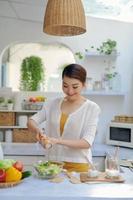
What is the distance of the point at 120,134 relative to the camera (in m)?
3.50

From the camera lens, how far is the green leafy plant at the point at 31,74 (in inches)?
152

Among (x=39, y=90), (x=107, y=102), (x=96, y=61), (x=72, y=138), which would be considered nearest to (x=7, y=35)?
(x=39, y=90)

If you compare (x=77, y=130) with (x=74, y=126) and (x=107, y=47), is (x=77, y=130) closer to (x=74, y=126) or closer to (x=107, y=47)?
(x=74, y=126)

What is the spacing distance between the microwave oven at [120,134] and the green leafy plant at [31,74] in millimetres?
1036

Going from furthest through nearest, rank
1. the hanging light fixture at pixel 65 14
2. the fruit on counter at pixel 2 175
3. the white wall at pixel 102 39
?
1. the white wall at pixel 102 39
2. the hanging light fixture at pixel 65 14
3. the fruit on counter at pixel 2 175

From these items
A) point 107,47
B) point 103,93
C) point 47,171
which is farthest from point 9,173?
point 107,47

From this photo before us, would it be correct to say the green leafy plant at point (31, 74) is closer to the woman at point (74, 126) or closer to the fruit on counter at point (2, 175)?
the woman at point (74, 126)

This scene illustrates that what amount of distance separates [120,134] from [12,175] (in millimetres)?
2094

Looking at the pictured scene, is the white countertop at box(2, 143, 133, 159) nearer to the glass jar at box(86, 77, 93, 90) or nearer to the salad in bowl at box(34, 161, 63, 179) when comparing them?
the glass jar at box(86, 77, 93, 90)

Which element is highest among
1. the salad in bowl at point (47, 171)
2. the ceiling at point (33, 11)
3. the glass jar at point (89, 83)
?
the ceiling at point (33, 11)

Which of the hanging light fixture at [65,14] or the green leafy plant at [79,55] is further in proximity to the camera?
the green leafy plant at [79,55]

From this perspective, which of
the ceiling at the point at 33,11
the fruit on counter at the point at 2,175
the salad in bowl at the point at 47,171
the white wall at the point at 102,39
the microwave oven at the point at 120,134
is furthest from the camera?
the white wall at the point at 102,39

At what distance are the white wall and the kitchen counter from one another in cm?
223

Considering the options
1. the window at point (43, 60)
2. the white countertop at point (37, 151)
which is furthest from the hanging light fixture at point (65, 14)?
the window at point (43, 60)
